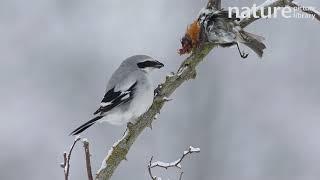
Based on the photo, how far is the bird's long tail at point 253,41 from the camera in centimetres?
129

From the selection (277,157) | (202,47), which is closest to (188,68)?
(202,47)

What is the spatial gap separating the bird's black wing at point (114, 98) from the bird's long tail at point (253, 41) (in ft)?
1.97

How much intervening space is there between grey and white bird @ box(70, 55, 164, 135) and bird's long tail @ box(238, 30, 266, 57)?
0.50 m

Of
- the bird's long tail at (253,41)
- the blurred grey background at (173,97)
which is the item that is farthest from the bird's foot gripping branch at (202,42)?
the blurred grey background at (173,97)

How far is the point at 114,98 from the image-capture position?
1854 mm

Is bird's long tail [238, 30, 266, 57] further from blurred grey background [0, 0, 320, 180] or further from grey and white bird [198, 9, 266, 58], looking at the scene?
blurred grey background [0, 0, 320, 180]

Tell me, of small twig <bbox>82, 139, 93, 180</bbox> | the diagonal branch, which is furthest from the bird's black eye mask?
small twig <bbox>82, 139, 93, 180</bbox>

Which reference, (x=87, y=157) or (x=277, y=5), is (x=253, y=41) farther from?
(x=87, y=157)

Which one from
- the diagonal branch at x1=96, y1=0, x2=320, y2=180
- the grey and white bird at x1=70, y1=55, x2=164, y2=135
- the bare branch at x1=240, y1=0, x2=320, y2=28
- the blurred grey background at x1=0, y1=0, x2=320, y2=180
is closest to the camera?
the bare branch at x1=240, y1=0, x2=320, y2=28

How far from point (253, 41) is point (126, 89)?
0.63m

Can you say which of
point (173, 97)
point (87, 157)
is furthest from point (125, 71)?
point (173, 97)

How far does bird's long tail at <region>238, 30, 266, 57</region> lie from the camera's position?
4.24 ft

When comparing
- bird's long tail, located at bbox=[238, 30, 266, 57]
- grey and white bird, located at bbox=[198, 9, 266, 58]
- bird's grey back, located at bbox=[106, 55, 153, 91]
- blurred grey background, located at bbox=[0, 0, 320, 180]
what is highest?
grey and white bird, located at bbox=[198, 9, 266, 58]

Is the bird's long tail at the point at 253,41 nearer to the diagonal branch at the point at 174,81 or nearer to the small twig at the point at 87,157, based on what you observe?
the diagonal branch at the point at 174,81
